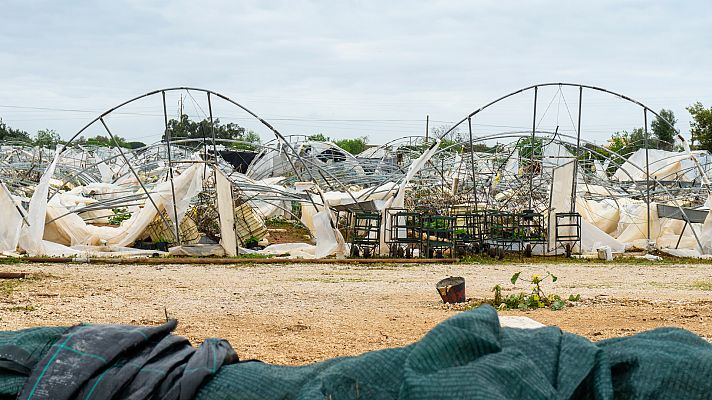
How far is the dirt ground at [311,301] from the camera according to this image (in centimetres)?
786

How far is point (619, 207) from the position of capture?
79.3 feet

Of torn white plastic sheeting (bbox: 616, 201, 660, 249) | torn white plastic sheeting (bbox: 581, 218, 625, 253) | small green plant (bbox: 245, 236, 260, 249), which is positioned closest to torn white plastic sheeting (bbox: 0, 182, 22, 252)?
small green plant (bbox: 245, 236, 260, 249)

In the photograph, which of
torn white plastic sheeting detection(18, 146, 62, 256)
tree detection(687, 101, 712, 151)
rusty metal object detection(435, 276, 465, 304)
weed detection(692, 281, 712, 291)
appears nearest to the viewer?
rusty metal object detection(435, 276, 465, 304)

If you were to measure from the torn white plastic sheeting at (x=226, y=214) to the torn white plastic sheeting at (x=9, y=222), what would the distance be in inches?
151

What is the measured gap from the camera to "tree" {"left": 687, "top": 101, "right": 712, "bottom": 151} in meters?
47.1

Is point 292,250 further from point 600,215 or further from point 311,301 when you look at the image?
point 311,301

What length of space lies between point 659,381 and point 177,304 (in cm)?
841

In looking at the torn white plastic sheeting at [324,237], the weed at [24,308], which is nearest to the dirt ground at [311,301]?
the weed at [24,308]

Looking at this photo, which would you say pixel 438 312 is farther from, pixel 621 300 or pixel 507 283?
pixel 507 283

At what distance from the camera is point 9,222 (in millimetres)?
18375

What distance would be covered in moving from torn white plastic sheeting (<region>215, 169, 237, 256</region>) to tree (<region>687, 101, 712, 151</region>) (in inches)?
1335

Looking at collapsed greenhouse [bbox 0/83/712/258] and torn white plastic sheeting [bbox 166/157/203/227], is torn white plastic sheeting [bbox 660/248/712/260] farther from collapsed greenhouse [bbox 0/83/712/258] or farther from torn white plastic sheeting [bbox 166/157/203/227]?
torn white plastic sheeting [bbox 166/157/203/227]

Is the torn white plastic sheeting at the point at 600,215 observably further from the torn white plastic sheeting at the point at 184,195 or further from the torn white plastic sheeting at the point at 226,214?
the torn white plastic sheeting at the point at 184,195

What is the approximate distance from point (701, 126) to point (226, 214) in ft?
116
